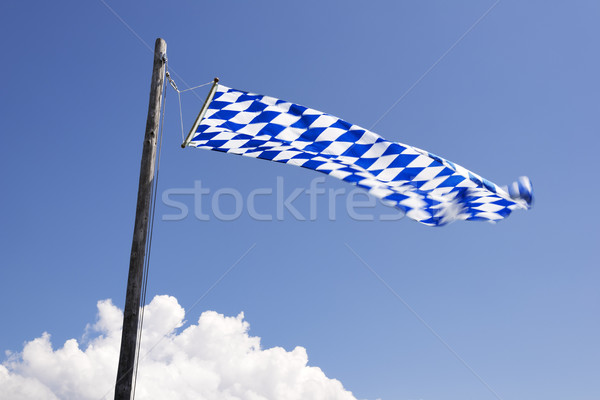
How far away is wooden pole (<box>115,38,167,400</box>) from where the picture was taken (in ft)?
13.6

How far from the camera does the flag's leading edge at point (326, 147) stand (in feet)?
18.4

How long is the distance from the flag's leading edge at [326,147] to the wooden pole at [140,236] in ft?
2.43

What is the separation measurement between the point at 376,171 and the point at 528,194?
5.80ft

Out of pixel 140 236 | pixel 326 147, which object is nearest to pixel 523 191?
pixel 326 147

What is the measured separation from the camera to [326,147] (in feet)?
19.3

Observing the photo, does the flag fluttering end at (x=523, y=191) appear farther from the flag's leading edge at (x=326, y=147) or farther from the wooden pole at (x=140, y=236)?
the wooden pole at (x=140, y=236)

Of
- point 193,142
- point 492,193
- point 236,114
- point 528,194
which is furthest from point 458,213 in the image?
point 193,142

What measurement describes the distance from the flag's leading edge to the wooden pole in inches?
29.2

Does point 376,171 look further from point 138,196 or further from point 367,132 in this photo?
point 138,196

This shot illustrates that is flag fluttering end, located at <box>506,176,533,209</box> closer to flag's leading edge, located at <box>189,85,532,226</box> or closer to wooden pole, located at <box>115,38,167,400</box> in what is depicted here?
flag's leading edge, located at <box>189,85,532,226</box>

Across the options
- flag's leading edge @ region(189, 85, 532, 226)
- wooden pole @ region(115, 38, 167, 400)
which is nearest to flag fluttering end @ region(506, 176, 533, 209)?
flag's leading edge @ region(189, 85, 532, 226)

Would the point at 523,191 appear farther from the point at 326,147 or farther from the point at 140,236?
the point at 140,236

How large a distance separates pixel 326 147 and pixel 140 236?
253 cm

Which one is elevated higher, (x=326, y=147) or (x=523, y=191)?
(x=326, y=147)
